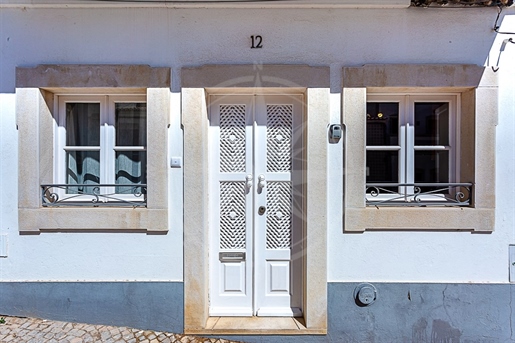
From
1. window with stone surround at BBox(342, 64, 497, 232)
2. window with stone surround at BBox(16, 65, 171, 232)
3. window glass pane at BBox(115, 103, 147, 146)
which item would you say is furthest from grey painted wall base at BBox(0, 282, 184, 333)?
window with stone surround at BBox(342, 64, 497, 232)

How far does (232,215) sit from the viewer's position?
3053mm

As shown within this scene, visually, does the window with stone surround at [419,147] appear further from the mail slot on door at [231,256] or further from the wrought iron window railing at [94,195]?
the wrought iron window railing at [94,195]

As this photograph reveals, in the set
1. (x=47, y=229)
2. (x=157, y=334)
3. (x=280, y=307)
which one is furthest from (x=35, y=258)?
(x=280, y=307)

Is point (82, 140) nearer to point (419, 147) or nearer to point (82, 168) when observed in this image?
point (82, 168)

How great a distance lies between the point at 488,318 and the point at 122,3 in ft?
16.5

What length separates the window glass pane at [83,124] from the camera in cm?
313

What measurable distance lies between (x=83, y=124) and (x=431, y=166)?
3998 mm

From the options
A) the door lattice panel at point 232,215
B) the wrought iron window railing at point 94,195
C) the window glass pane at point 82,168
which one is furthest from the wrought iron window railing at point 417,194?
the window glass pane at point 82,168

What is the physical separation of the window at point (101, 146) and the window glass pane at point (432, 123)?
3095mm

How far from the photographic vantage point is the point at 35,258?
2.93m

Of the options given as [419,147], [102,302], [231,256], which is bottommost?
[102,302]

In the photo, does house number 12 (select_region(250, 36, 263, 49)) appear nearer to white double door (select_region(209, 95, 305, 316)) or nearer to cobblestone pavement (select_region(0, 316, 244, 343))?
white double door (select_region(209, 95, 305, 316))

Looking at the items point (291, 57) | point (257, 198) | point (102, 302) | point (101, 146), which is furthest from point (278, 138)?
point (102, 302)

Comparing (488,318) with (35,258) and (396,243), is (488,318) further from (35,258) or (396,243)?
(35,258)
